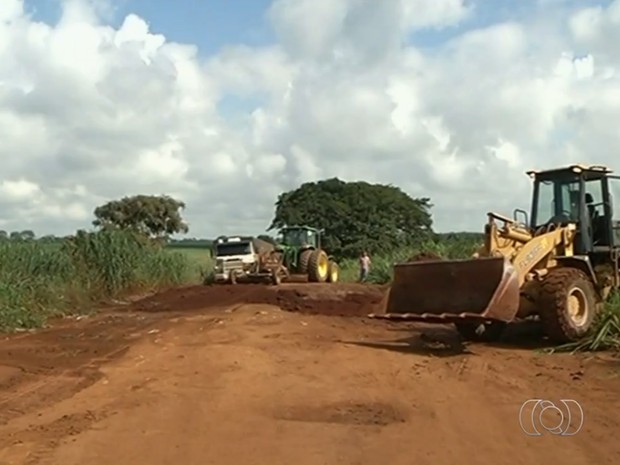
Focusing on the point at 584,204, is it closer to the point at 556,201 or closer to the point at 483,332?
the point at 556,201

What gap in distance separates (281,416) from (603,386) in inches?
162

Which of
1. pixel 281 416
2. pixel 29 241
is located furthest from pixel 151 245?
pixel 281 416

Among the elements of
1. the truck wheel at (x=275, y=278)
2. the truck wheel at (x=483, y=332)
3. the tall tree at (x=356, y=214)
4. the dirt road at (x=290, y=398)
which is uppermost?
the tall tree at (x=356, y=214)

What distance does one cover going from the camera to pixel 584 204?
15344 mm

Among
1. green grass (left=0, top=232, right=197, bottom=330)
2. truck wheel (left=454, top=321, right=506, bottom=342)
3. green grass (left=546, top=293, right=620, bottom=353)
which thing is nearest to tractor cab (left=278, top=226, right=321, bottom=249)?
green grass (left=0, top=232, right=197, bottom=330)

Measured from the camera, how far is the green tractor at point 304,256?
34.3 m

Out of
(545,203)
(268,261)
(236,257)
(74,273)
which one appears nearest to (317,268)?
(268,261)

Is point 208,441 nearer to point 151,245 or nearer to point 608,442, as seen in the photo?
point 608,442

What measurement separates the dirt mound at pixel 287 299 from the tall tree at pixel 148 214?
34.9 metres

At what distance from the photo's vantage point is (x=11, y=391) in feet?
35.0

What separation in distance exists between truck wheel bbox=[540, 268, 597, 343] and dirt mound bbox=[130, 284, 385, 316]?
8.55m

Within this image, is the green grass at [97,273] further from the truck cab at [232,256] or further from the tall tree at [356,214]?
the tall tree at [356,214]

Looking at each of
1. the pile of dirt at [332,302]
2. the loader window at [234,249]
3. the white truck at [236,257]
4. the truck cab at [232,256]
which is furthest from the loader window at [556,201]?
the loader window at [234,249]

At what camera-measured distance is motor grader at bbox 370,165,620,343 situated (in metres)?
13.4
